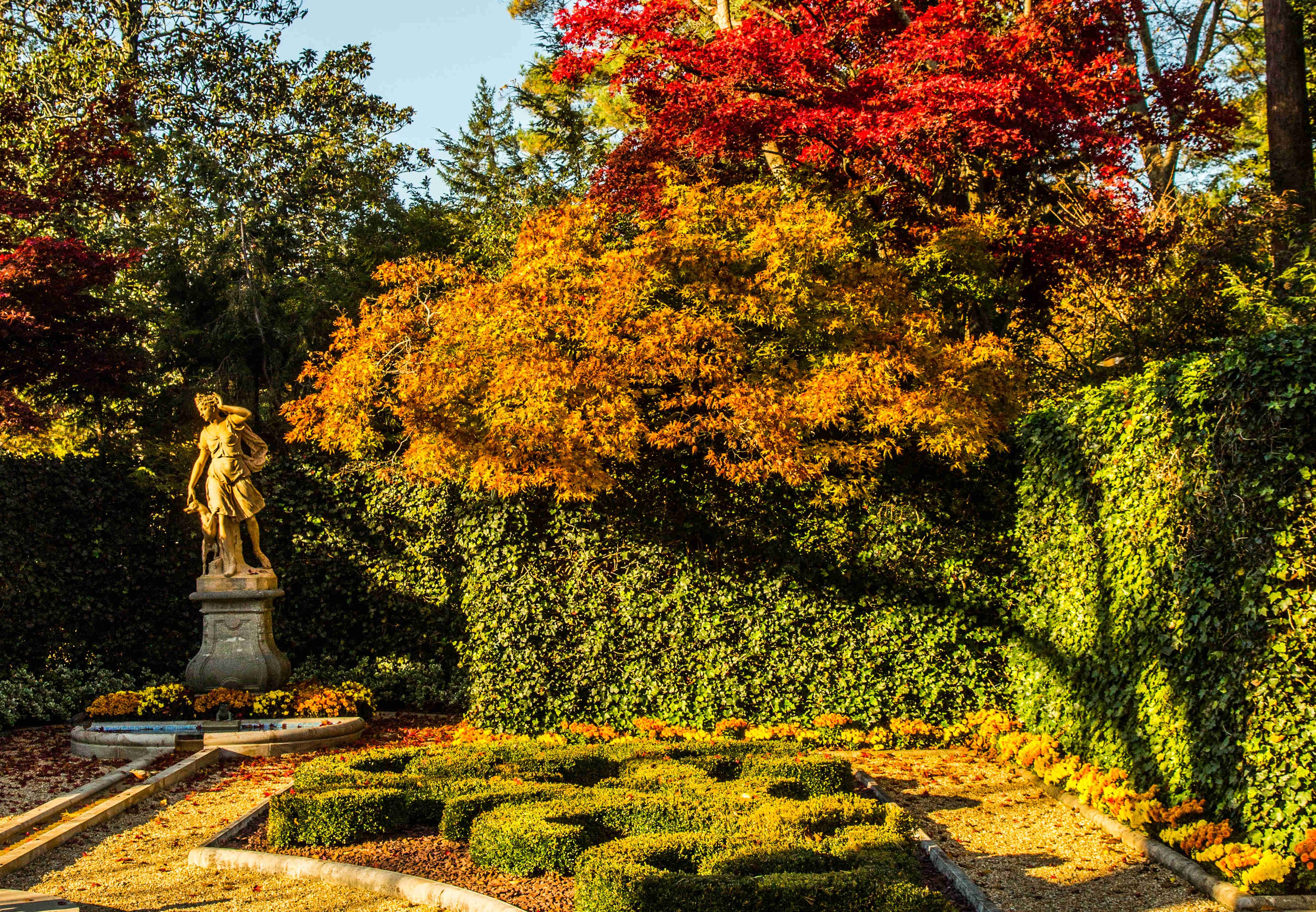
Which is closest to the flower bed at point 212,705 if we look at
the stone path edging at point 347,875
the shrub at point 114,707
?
the shrub at point 114,707

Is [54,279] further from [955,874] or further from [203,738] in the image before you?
[955,874]

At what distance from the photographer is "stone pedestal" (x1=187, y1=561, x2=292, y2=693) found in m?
11.5

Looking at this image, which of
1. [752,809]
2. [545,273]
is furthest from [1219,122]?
[752,809]

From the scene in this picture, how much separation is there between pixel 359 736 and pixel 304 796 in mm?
4484

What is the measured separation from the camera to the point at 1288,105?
37.6ft

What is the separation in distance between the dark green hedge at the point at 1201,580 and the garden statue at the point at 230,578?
8230 mm

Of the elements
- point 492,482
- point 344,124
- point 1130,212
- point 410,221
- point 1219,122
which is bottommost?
point 492,482

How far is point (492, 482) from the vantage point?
32.5 feet

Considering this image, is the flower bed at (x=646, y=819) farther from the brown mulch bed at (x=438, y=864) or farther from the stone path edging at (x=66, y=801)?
the stone path edging at (x=66, y=801)

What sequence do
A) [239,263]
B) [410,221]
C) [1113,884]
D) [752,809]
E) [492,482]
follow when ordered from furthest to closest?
[410,221] < [239,263] < [492,482] < [752,809] < [1113,884]

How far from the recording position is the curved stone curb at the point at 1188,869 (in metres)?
5.28

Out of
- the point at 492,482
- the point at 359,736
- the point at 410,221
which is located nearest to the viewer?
the point at 492,482

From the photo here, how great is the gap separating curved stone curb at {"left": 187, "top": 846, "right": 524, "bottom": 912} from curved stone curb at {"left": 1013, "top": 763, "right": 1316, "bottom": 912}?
3608mm

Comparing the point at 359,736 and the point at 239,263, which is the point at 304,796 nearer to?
the point at 359,736
